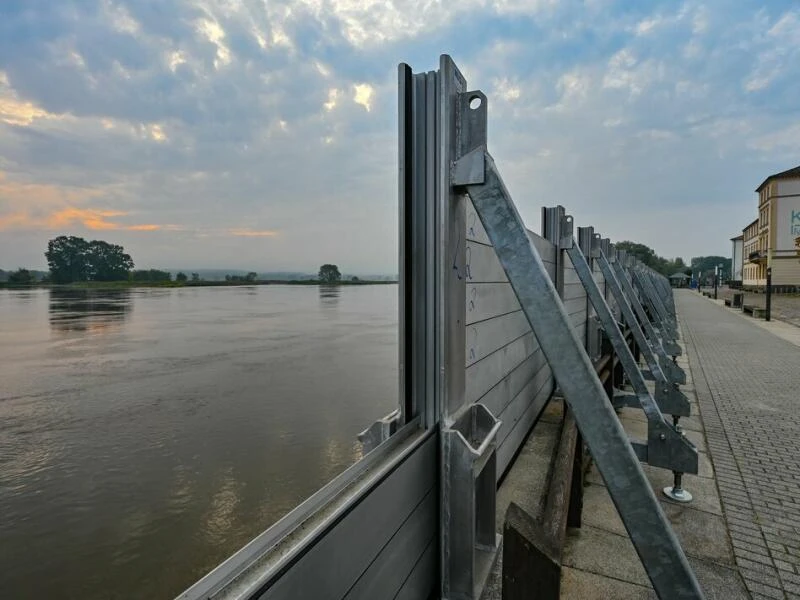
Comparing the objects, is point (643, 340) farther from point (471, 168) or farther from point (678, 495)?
point (471, 168)

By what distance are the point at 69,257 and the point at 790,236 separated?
4548cm

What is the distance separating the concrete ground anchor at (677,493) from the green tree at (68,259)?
30.4ft

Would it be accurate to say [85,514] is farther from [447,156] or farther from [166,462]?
[447,156]

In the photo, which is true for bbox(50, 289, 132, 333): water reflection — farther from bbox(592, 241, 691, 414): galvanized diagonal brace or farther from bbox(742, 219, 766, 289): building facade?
bbox(742, 219, 766, 289): building facade

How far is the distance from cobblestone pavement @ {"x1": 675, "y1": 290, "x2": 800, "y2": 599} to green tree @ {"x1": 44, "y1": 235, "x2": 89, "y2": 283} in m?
9.64

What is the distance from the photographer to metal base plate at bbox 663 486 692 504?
8.76 ft

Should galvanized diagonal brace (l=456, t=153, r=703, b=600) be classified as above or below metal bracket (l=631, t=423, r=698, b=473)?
above

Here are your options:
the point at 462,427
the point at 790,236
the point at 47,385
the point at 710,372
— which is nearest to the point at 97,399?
the point at 47,385

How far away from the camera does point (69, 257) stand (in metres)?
8.15

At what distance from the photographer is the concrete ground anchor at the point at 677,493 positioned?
2672 mm

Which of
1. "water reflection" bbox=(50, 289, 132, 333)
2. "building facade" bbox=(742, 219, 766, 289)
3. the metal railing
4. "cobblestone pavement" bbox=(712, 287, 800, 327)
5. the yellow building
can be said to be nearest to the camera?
the metal railing

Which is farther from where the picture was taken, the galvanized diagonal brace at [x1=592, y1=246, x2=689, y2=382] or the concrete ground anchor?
the galvanized diagonal brace at [x1=592, y1=246, x2=689, y2=382]

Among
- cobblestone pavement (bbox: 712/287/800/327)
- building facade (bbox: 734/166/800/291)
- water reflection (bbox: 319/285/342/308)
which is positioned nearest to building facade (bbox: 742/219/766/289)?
building facade (bbox: 734/166/800/291)

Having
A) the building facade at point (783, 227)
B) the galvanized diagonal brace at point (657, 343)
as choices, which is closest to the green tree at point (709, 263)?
the building facade at point (783, 227)
